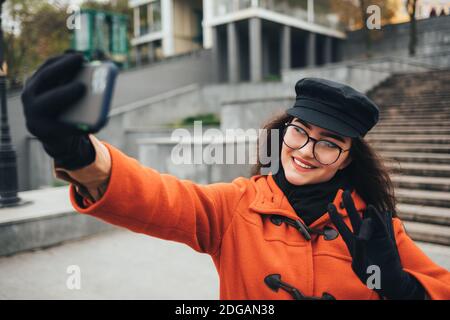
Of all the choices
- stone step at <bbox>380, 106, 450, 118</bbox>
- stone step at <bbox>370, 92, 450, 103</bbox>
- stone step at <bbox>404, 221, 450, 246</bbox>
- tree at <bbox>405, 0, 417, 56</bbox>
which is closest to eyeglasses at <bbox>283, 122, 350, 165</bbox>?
stone step at <bbox>404, 221, 450, 246</bbox>

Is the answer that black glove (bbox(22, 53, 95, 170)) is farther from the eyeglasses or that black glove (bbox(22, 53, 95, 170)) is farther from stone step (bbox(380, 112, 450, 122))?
stone step (bbox(380, 112, 450, 122))

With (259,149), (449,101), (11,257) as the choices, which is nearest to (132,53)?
(449,101)

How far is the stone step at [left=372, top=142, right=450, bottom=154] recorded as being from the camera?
23.3 ft

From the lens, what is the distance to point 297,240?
5.26 ft

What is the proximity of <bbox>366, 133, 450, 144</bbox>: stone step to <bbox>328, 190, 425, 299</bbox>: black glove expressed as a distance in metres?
6.40

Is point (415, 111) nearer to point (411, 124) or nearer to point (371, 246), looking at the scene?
point (411, 124)

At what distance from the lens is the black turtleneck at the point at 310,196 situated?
170 cm

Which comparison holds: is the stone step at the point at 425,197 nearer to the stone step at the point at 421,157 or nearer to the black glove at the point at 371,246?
the stone step at the point at 421,157

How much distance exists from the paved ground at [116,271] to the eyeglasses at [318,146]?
8.19ft

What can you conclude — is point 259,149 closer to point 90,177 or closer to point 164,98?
point 90,177

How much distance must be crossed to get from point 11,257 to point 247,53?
73.2 ft

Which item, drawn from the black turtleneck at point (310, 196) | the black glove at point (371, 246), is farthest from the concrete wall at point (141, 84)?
the black glove at point (371, 246)

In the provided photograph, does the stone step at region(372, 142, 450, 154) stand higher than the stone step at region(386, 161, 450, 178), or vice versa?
the stone step at region(372, 142, 450, 154)

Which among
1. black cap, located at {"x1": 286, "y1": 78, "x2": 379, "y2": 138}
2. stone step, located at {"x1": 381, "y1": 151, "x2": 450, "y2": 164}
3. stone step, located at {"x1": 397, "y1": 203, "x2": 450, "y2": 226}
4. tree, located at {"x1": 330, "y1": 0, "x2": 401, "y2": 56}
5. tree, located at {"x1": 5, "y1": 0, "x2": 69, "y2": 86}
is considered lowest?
stone step, located at {"x1": 397, "y1": 203, "x2": 450, "y2": 226}
